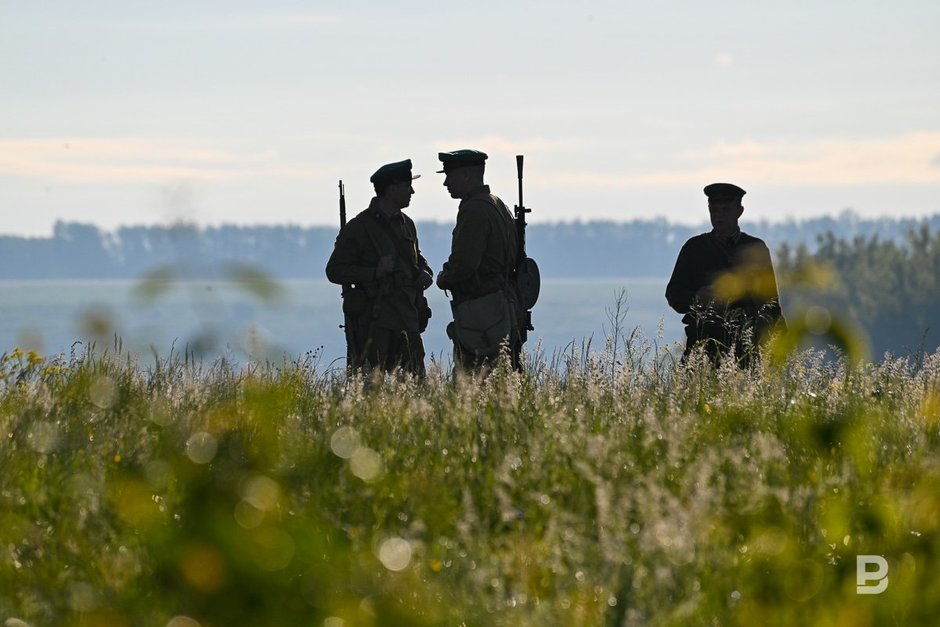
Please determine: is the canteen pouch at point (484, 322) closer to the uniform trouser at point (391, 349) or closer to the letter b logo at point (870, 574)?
the uniform trouser at point (391, 349)

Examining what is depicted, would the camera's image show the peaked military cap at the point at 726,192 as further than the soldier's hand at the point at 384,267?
Yes

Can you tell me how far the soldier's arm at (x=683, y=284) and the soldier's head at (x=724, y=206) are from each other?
Result: 0.31m

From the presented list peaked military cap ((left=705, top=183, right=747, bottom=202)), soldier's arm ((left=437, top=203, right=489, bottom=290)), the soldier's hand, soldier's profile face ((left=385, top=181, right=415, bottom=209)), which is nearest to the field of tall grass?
soldier's arm ((left=437, top=203, right=489, bottom=290))

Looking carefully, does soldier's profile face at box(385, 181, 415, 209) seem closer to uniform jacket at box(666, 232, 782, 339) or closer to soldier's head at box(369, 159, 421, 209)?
soldier's head at box(369, 159, 421, 209)

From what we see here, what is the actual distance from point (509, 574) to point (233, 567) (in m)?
1.29

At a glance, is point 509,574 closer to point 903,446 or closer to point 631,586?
point 631,586

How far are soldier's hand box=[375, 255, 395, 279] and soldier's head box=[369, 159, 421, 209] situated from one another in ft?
1.48

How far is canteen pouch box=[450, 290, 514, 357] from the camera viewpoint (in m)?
10.3

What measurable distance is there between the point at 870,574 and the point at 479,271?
6.13 meters

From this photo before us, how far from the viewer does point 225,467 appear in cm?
392

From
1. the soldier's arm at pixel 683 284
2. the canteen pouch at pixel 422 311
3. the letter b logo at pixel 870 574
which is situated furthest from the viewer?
the canteen pouch at pixel 422 311

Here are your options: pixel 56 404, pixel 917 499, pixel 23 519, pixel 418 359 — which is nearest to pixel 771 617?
pixel 917 499

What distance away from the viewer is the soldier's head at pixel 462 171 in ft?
33.8

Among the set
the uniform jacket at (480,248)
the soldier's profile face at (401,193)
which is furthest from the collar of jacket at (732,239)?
the soldier's profile face at (401,193)
